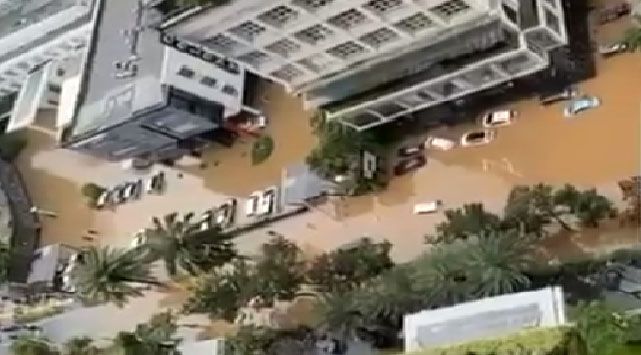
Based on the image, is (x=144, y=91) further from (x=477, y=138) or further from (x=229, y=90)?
(x=477, y=138)

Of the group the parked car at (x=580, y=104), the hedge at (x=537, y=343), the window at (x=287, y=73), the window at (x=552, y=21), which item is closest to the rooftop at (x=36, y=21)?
the window at (x=287, y=73)

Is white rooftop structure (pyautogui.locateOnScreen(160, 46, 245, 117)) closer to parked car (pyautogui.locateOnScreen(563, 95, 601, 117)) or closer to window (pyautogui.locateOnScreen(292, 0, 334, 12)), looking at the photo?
window (pyautogui.locateOnScreen(292, 0, 334, 12))

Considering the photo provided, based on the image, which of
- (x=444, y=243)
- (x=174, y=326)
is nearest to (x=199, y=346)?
(x=174, y=326)

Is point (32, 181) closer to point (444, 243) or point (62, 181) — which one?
point (62, 181)

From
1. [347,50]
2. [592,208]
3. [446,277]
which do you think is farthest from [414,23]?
[446,277]

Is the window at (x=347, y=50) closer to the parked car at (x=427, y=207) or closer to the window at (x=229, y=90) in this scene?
the parked car at (x=427, y=207)

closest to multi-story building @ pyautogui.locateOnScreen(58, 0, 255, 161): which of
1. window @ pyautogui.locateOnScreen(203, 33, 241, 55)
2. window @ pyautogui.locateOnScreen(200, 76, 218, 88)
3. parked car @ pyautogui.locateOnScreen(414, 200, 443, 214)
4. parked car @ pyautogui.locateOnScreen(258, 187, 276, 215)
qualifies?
window @ pyautogui.locateOnScreen(200, 76, 218, 88)
